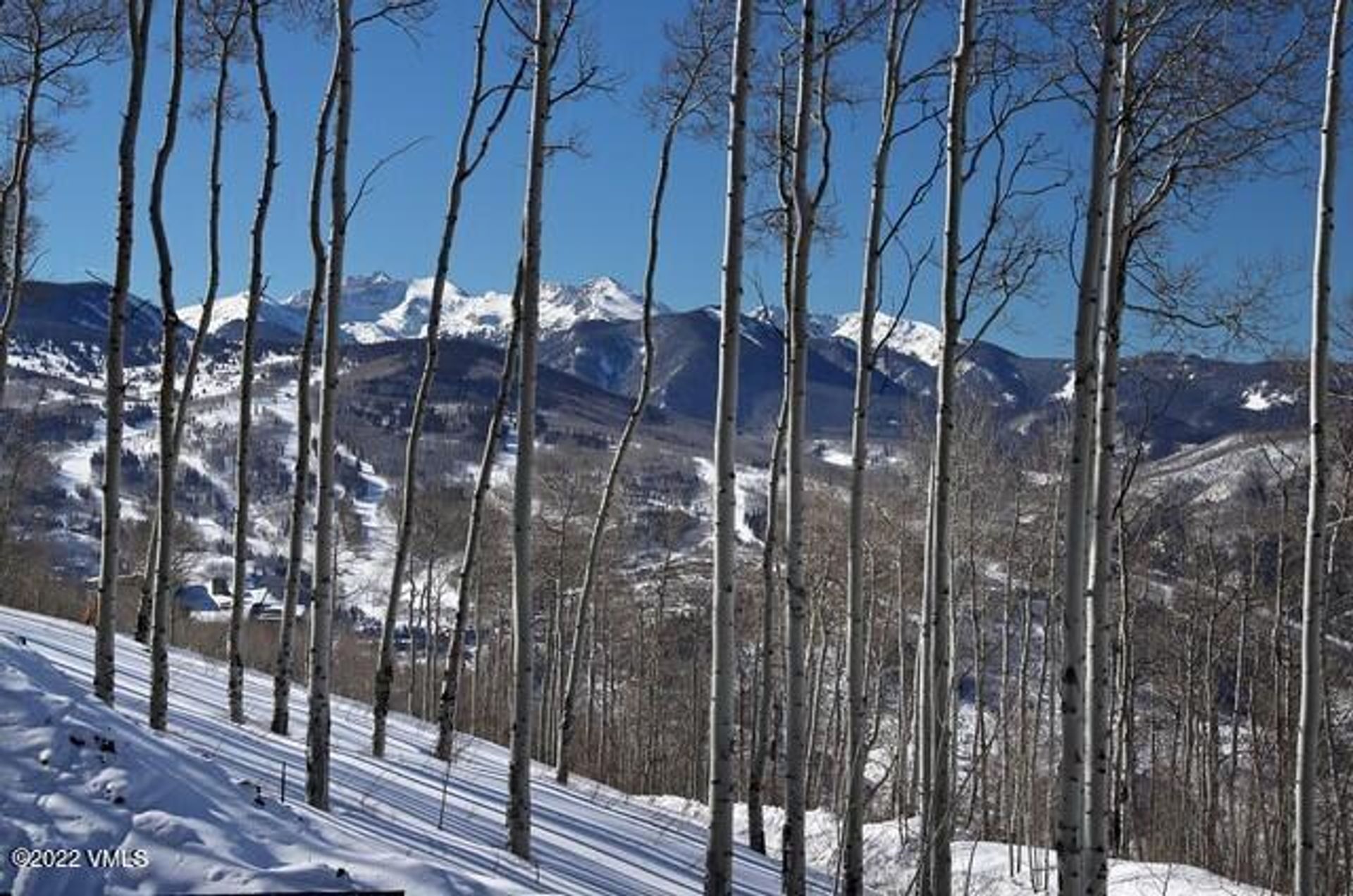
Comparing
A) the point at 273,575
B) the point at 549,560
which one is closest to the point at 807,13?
the point at 549,560

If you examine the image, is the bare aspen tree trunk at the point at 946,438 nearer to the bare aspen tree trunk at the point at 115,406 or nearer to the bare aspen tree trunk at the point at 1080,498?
the bare aspen tree trunk at the point at 1080,498

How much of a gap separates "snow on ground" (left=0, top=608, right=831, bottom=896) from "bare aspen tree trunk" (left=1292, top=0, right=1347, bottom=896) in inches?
166

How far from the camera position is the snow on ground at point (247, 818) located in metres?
4.30

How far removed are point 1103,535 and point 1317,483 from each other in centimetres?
275

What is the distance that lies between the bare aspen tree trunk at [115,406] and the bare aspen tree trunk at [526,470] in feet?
9.65

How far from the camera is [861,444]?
823 cm

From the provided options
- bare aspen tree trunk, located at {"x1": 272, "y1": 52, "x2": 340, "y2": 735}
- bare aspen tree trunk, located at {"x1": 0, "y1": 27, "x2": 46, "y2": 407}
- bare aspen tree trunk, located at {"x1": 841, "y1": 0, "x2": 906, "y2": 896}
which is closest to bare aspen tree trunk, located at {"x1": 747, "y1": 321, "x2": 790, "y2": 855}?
bare aspen tree trunk, located at {"x1": 841, "y1": 0, "x2": 906, "y2": 896}

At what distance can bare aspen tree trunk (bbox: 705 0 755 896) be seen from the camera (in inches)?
251

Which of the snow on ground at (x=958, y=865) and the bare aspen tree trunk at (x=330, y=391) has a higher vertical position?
the bare aspen tree trunk at (x=330, y=391)

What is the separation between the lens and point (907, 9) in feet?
28.8

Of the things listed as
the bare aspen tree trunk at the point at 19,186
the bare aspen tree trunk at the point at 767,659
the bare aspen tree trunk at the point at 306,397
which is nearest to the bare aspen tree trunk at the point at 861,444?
the bare aspen tree trunk at the point at 767,659

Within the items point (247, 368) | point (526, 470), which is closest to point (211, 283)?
point (247, 368)

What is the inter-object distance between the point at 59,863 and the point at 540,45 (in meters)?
5.62

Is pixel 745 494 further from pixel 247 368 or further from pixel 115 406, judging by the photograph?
pixel 115 406
